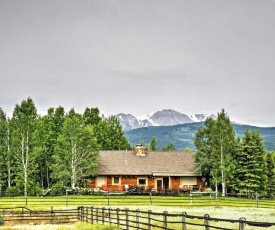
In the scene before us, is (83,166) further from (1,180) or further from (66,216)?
(66,216)

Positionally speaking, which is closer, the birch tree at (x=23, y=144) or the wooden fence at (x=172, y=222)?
the wooden fence at (x=172, y=222)

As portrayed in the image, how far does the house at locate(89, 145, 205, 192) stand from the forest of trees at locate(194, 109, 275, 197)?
3.88m

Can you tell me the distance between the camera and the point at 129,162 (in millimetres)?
73375

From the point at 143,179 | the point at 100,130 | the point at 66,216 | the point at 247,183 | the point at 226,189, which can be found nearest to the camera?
the point at 66,216

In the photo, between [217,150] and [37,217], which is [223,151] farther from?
[37,217]

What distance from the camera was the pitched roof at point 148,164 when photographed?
70.9 m

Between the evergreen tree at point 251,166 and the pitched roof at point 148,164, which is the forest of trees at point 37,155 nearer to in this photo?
the pitched roof at point 148,164

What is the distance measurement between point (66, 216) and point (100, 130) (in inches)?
2291

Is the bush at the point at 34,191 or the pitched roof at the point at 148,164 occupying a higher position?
the pitched roof at the point at 148,164

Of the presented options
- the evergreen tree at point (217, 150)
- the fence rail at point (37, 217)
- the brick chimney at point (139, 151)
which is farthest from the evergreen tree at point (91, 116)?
the fence rail at point (37, 217)

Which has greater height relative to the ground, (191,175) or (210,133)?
(210,133)

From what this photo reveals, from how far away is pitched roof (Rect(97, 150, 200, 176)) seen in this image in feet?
233

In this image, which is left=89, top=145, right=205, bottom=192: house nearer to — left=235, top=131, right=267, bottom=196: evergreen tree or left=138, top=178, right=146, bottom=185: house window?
left=138, top=178, right=146, bottom=185: house window

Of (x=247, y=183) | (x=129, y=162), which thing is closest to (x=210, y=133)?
(x=247, y=183)
